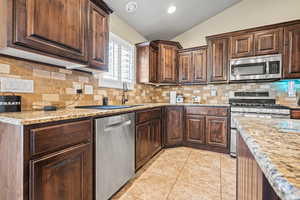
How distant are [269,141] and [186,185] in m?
1.52

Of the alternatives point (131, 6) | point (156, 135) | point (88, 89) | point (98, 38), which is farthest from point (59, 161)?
point (131, 6)

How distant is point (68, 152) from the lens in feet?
3.48

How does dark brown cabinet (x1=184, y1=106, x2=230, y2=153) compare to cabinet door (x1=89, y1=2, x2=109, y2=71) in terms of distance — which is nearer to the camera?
cabinet door (x1=89, y1=2, x2=109, y2=71)

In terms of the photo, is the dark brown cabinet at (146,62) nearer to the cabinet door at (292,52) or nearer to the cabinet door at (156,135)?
the cabinet door at (156,135)

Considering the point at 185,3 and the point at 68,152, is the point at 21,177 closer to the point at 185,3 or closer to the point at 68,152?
the point at 68,152

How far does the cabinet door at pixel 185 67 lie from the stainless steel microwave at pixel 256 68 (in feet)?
2.81

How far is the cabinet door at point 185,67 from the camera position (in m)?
3.41

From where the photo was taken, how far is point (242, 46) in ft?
9.26

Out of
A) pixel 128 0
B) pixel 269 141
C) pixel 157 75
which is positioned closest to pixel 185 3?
pixel 128 0

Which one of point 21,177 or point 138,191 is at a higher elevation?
point 21,177

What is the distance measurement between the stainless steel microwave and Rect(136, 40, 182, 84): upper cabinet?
123cm

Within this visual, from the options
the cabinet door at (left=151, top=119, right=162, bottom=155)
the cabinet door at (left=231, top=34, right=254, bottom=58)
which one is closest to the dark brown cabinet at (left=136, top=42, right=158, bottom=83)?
the cabinet door at (left=151, top=119, right=162, bottom=155)

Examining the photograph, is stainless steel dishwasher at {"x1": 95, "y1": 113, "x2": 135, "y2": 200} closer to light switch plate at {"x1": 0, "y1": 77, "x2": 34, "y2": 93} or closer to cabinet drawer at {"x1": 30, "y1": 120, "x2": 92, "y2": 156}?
cabinet drawer at {"x1": 30, "y1": 120, "x2": 92, "y2": 156}

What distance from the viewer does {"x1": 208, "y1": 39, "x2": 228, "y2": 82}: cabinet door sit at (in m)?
2.97
